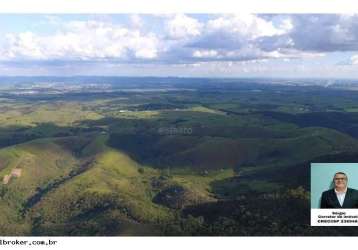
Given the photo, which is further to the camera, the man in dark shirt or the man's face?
the man's face

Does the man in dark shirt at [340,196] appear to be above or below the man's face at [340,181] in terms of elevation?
below

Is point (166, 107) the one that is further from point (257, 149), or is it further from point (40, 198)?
point (40, 198)

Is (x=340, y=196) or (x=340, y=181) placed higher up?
(x=340, y=181)

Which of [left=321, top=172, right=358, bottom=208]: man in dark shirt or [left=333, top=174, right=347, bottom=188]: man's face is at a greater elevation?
[left=333, top=174, right=347, bottom=188]: man's face

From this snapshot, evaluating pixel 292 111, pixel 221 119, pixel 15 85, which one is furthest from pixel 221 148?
pixel 15 85

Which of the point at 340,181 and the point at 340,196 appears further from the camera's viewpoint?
the point at 340,181

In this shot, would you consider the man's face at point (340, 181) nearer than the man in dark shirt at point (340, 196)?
No
